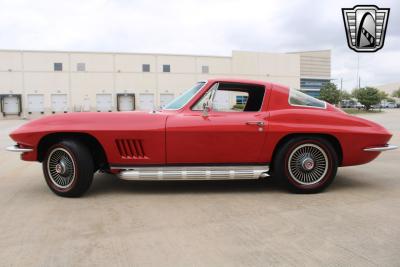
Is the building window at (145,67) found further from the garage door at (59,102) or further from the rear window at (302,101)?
the rear window at (302,101)

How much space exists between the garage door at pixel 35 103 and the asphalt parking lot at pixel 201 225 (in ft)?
139

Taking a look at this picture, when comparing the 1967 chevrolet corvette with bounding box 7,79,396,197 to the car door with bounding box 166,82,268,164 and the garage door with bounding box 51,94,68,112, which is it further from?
the garage door with bounding box 51,94,68,112

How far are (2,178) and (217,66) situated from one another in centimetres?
4512

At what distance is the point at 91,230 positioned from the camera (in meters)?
3.61

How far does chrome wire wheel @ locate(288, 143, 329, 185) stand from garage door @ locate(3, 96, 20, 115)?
4506cm

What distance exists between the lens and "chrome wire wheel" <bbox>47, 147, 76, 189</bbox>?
4.84 metres

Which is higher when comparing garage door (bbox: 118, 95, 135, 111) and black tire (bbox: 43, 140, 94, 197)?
garage door (bbox: 118, 95, 135, 111)

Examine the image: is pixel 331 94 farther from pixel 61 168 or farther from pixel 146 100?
pixel 61 168

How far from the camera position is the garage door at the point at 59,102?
45156mm

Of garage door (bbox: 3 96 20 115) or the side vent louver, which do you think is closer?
the side vent louver

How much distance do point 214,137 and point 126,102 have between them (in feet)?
143

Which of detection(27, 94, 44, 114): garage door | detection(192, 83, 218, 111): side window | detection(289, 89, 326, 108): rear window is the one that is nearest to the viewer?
detection(192, 83, 218, 111): side window

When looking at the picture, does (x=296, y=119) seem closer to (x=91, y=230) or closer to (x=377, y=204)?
(x=377, y=204)

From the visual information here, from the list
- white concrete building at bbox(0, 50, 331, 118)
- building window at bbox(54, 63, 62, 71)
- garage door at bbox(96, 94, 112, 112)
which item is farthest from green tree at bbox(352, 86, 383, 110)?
building window at bbox(54, 63, 62, 71)
